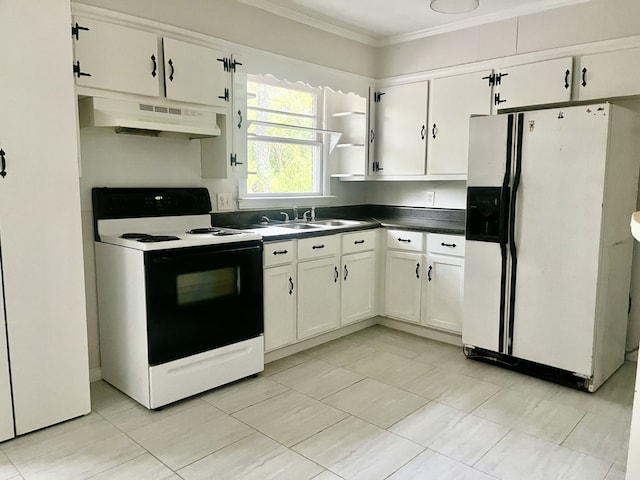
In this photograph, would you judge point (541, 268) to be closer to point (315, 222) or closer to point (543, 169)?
point (543, 169)

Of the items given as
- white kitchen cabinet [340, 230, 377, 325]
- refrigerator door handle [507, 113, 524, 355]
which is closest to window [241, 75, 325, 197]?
white kitchen cabinet [340, 230, 377, 325]

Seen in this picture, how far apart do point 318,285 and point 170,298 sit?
122cm

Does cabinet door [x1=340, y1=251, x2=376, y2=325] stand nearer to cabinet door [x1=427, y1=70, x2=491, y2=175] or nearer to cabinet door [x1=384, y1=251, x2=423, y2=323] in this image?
cabinet door [x1=384, y1=251, x2=423, y2=323]

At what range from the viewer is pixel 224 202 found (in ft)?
11.4

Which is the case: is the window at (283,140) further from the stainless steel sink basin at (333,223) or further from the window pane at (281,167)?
the stainless steel sink basin at (333,223)

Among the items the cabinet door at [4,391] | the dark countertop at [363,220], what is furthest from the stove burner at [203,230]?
the cabinet door at [4,391]

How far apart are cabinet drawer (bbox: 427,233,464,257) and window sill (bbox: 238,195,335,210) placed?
106 cm

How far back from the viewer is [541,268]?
294 centimetres

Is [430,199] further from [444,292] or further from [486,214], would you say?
[486,214]

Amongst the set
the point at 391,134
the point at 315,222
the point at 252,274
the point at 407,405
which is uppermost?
the point at 391,134

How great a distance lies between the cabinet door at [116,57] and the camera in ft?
8.20

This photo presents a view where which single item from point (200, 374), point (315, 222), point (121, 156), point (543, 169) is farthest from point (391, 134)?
point (200, 374)

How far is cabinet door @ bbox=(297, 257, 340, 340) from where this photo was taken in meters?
3.39

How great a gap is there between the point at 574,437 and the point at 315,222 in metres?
2.38
